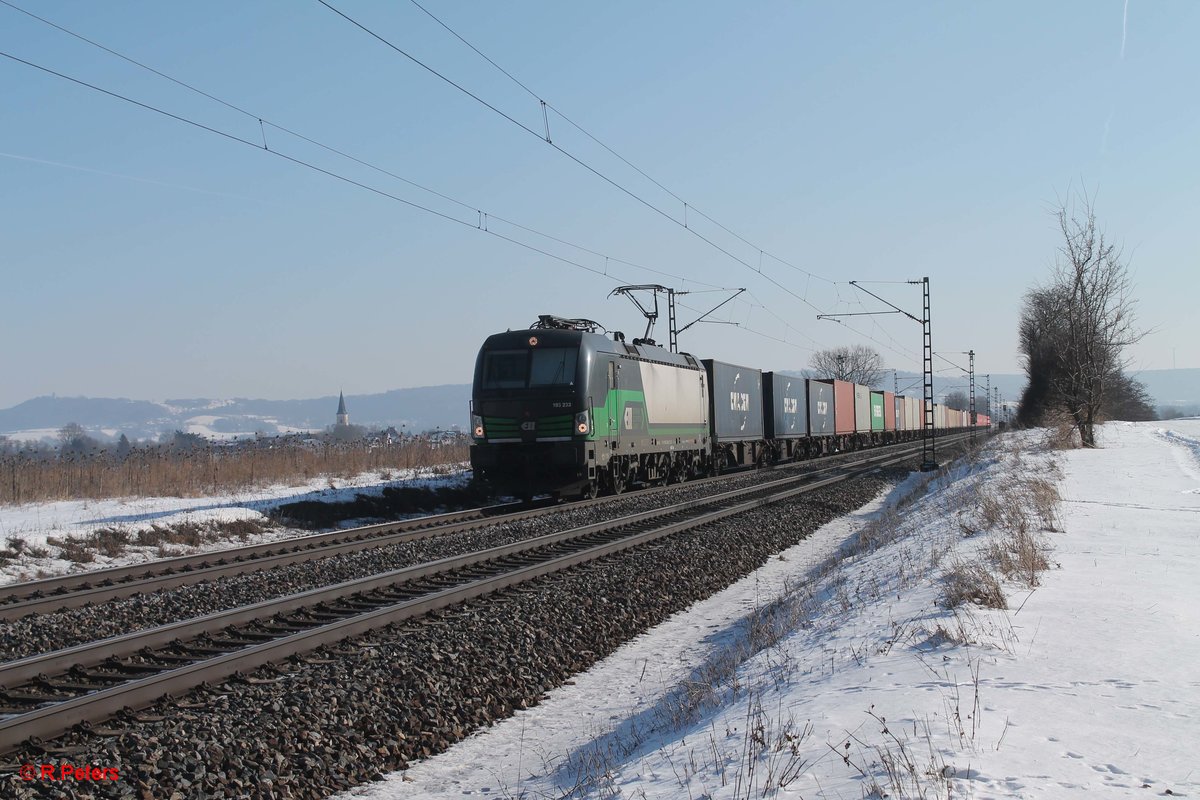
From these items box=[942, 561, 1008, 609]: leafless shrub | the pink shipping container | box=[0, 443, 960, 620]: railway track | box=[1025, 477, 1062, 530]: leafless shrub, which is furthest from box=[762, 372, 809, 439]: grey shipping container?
box=[942, 561, 1008, 609]: leafless shrub

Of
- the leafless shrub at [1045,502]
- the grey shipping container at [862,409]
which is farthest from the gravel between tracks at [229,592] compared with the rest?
the grey shipping container at [862,409]

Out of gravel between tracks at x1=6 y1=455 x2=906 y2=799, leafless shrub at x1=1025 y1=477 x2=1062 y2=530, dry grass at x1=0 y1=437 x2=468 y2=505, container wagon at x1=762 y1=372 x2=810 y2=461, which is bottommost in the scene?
gravel between tracks at x1=6 y1=455 x2=906 y2=799

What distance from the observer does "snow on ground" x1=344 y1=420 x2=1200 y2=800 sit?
154 inches

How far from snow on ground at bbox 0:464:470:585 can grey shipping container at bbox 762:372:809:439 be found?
16597mm

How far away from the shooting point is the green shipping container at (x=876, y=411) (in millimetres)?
56331

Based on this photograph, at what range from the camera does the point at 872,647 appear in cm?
642

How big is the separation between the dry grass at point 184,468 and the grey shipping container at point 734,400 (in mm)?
8729

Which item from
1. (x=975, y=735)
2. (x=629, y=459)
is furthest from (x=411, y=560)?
(x=629, y=459)

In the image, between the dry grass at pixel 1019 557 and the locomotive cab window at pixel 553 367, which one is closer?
the dry grass at pixel 1019 557

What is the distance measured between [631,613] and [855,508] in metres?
13.1

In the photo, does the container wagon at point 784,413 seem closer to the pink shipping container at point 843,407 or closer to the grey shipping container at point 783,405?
the grey shipping container at point 783,405

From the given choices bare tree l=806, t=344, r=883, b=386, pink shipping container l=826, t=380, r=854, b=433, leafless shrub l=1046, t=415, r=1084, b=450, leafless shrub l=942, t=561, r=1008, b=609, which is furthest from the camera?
bare tree l=806, t=344, r=883, b=386

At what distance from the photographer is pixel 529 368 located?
19.4 m

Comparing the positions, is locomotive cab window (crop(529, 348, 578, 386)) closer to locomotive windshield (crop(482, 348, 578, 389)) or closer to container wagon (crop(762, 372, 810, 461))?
locomotive windshield (crop(482, 348, 578, 389))
